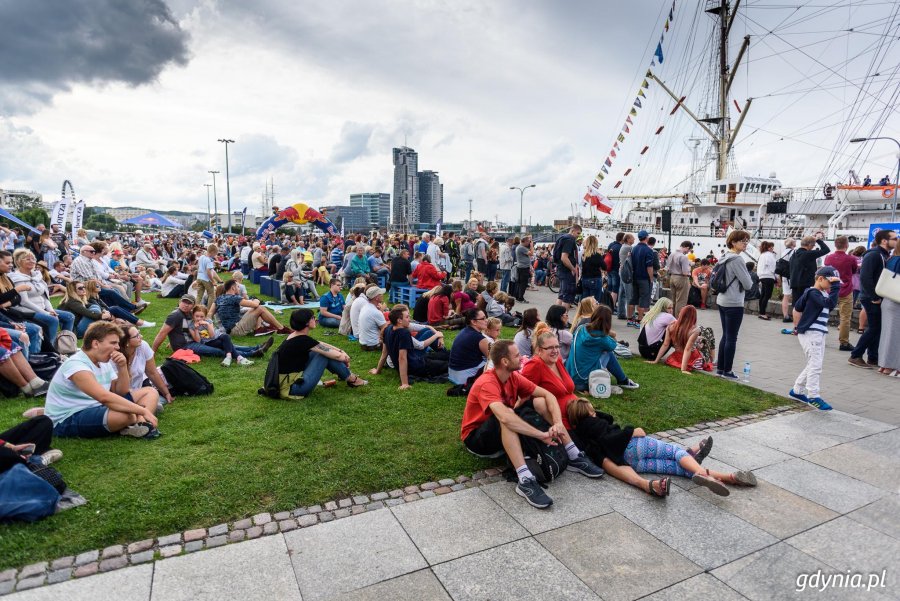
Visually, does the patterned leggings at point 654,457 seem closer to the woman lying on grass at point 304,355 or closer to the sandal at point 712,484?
the sandal at point 712,484

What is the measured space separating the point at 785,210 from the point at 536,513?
3155 cm

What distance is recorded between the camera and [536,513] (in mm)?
3883

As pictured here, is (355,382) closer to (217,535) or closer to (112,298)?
(217,535)

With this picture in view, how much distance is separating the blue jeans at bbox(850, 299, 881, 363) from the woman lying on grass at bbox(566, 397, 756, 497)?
5731 mm

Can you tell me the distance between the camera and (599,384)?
6.38 metres

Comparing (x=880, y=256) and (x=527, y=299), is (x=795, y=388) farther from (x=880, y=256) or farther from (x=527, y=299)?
(x=527, y=299)

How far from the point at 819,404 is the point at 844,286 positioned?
15.4 ft

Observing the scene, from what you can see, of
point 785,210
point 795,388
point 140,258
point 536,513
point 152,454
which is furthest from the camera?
point 785,210

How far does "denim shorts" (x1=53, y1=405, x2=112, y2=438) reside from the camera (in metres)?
4.79

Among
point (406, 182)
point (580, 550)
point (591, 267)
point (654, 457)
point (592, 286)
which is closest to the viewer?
point (580, 550)

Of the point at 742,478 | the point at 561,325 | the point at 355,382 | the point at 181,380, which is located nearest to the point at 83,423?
the point at 181,380

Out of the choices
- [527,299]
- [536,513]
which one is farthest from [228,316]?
[527,299]

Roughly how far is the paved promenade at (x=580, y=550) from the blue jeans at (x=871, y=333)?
4.43 meters

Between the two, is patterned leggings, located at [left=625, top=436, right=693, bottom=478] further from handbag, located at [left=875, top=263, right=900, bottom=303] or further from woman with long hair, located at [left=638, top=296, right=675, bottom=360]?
handbag, located at [left=875, top=263, right=900, bottom=303]
